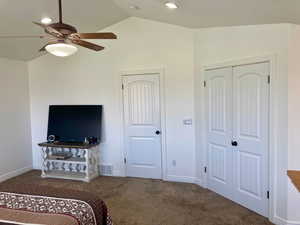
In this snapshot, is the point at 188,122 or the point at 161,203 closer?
the point at 161,203

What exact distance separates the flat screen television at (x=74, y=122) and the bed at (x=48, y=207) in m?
2.57

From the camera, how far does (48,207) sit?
7.29 feet

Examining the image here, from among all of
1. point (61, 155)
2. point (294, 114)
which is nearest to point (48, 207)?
point (294, 114)

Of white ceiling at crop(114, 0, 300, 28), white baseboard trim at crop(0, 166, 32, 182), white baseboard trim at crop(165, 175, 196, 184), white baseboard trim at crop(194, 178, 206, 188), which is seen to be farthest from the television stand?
white ceiling at crop(114, 0, 300, 28)

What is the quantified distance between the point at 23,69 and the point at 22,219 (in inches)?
176

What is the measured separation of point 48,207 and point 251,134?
2760 mm

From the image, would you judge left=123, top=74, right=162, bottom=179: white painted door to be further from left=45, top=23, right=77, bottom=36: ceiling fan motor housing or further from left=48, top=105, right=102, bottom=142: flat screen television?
left=45, top=23, right=77, bottom=36: ceiling fan motor housing

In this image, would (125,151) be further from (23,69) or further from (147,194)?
(23,69)

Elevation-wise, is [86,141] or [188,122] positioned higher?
[188,122]

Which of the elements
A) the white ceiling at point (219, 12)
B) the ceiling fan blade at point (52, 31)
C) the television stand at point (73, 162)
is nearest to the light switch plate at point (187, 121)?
the white ceiling at point (219, 12)

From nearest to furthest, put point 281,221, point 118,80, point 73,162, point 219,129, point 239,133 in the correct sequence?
1. point 281,221
2. point 239,133
3. point 219,129
4. point 73,162
5. point 118,80

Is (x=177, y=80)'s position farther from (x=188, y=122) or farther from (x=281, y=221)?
(x=281, y=221)

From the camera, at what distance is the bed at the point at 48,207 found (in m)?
2.01

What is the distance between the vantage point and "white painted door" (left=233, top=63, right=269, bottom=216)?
3443mm
